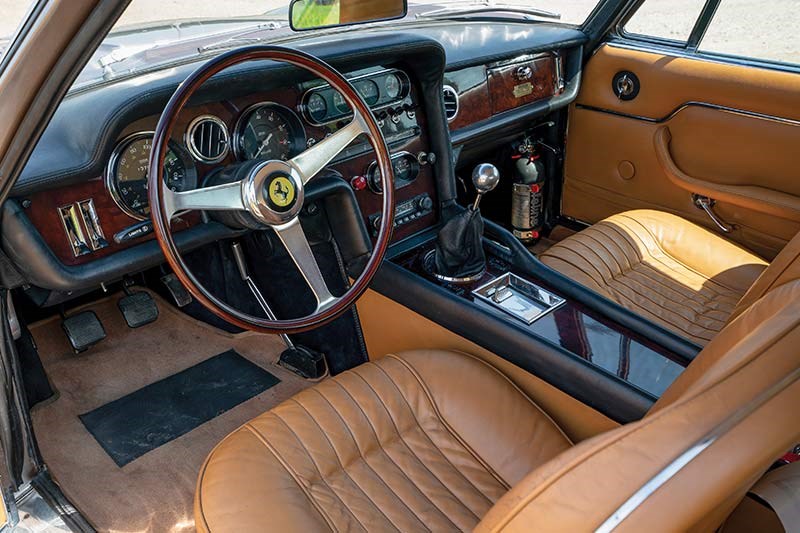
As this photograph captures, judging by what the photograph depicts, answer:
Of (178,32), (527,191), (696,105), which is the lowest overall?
(527,191)

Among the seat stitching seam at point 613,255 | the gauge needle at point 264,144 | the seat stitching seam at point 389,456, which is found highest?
the gauge needle at point 264,144

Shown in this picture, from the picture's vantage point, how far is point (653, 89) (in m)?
2.67

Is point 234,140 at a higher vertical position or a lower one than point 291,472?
higher

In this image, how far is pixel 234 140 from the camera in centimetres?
165

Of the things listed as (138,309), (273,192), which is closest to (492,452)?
(273,192)

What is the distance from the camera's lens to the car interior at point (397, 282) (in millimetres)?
923

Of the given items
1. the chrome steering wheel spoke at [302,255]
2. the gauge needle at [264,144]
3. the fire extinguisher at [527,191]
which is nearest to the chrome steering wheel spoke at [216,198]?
the chrome steering wheel spoke at [302,255]

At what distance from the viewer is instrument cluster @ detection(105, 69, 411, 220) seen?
4.93 feet

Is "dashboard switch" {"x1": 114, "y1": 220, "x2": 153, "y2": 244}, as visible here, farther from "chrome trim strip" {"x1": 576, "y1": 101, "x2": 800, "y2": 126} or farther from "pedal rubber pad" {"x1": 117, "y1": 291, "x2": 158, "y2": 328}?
"chrome trim strip" {"x1": 576, "y1": 101, "x2": 800, "y2": 126}

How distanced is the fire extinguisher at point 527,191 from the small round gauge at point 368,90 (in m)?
1.10

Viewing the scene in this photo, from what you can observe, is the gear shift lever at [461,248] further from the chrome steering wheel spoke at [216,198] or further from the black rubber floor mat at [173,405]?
the black rubber floor mat at [173,405]

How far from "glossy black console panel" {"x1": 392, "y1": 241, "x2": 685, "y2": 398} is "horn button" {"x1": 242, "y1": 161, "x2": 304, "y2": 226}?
594 mm

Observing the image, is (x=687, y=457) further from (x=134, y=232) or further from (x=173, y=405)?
(x=173, y=405)

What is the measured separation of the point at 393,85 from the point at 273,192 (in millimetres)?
769
